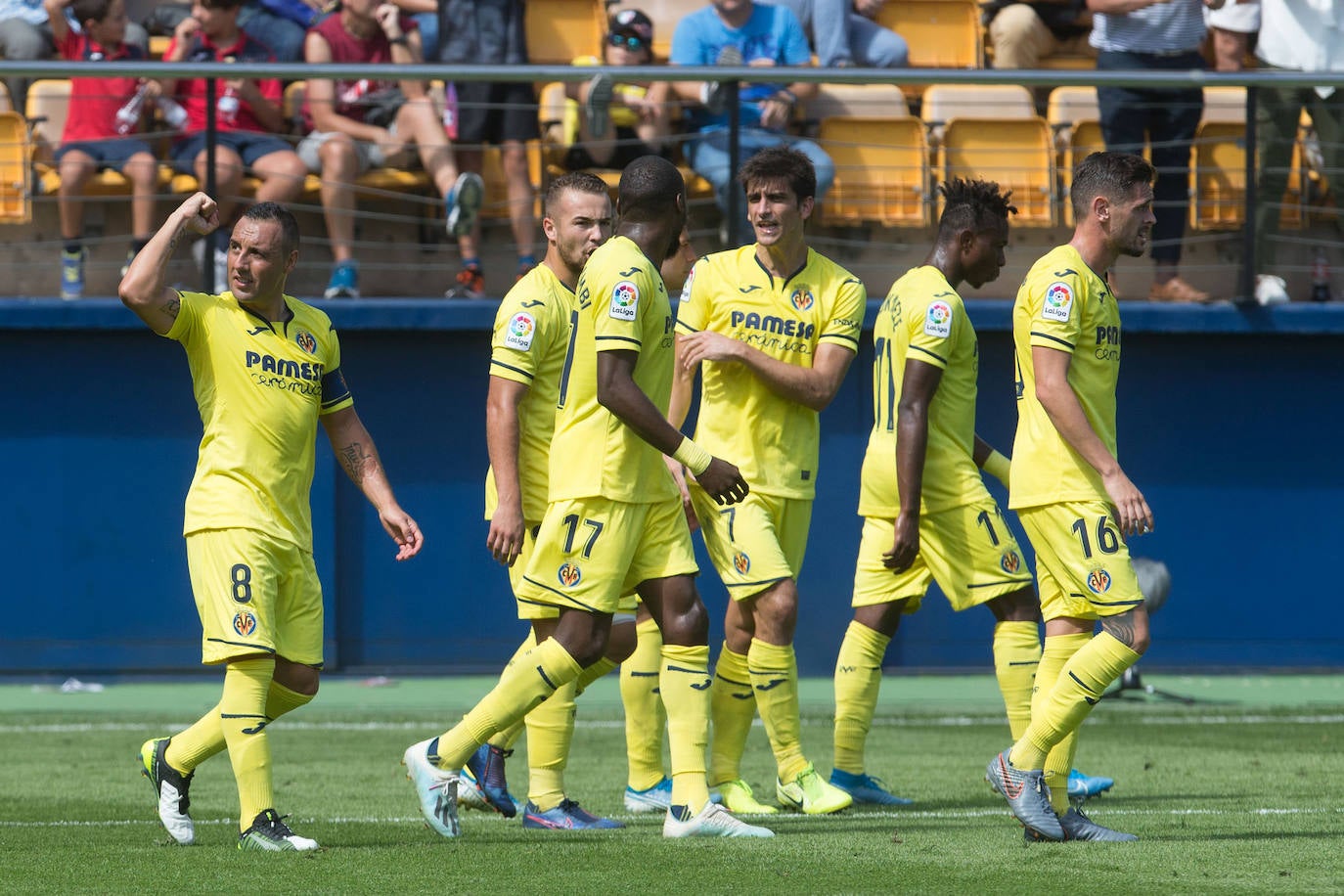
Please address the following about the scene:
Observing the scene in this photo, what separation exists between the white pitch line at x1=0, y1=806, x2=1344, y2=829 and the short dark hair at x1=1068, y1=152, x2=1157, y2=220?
2.24 m

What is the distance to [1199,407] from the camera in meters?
12.0

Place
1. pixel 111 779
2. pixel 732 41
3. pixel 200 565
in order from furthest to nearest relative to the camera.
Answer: pixel 732 41
pixel 111 779
pixel 200 565

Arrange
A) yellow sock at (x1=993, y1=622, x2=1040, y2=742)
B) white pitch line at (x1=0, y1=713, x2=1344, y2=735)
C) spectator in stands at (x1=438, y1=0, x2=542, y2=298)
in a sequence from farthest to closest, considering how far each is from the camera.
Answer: spectator in stands at (x1=438, y1=0, x2=542, y2=298)
white pitch line at (x1=0, y1=713, x2=1344, y2=735)
yellow sock at (x1=993, y1=622, x2=1040, y2=742)

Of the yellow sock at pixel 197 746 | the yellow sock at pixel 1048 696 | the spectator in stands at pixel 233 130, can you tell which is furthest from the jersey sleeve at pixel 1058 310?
the spectator in stands at pixel 233 130

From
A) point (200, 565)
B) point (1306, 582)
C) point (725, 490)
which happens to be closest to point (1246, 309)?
point (1306, 582)

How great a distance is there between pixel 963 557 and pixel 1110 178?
5.70 feet

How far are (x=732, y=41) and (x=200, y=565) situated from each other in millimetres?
7593

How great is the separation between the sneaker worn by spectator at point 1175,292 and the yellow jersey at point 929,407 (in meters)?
5.31

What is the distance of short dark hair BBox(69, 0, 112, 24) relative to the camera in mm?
11883

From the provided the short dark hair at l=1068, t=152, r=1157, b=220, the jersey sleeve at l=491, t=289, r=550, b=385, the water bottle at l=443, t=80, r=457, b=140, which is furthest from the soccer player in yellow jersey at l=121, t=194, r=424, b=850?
the water bottle at l=443, t=80, r=457, b=140

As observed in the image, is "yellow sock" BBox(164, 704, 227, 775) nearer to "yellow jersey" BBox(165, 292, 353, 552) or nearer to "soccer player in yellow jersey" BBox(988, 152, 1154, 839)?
"yellow jersey" BBox(165, 292, 353, 552)

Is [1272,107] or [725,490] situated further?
[1272,107]

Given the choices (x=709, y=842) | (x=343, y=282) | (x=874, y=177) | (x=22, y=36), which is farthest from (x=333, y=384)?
(x=22, y=36)

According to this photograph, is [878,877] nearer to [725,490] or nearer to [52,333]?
[725,490]
